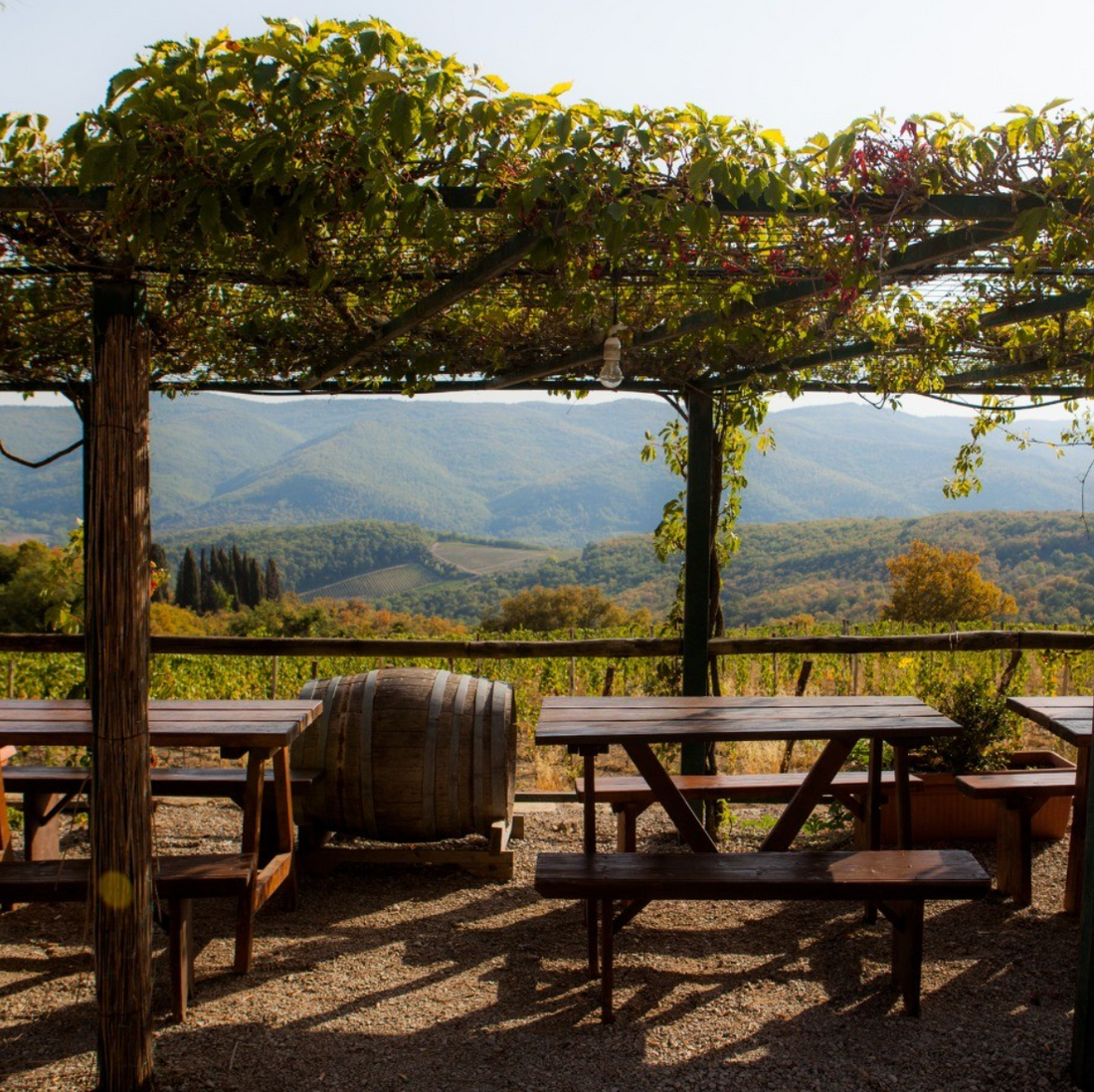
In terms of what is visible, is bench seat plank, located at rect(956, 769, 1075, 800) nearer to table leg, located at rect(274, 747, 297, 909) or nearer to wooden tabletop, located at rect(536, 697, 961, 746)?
wooden tabletop, located at rect(536, 697, 961, 746)

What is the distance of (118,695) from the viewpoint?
2609 millimetres

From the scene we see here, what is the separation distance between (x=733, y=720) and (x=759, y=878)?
61 cm

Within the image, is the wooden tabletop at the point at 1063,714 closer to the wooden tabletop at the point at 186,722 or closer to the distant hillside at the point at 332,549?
the wooden tabletop at the point at 186,722

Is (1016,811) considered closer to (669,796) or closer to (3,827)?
(669,796)

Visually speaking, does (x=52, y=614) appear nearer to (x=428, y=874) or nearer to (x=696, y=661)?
(x=428, y=874)

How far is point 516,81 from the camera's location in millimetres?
2490

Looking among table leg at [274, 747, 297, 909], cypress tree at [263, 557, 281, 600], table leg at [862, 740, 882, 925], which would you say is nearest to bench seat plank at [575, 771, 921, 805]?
table leg at [862, 740, 882, 925]

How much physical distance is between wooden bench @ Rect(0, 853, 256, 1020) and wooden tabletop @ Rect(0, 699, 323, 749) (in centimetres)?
45

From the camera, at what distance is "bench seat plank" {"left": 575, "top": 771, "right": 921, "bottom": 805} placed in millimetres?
4039

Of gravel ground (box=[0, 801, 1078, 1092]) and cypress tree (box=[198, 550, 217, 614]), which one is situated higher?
gravel ground (box=[0, 801, 1078, 1092])

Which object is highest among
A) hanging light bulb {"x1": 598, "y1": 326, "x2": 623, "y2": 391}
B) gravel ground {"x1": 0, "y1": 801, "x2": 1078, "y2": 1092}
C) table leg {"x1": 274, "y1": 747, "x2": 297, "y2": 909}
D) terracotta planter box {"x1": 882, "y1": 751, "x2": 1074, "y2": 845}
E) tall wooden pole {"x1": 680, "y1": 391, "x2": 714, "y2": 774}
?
hanging light bulb {"x1": 598, "y1": 326, "x2": 623, "y2": 391}

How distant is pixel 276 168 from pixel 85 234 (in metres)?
0.97

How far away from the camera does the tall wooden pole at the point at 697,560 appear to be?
4973 mm

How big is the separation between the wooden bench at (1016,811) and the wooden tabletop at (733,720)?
0.51 meters
